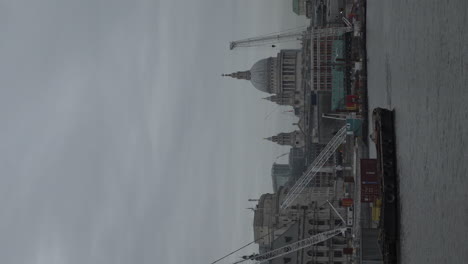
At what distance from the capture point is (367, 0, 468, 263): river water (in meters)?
40.3

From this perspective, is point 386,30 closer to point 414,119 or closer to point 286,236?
point 414,119

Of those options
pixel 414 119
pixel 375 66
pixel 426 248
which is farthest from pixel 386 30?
pixel 426 248

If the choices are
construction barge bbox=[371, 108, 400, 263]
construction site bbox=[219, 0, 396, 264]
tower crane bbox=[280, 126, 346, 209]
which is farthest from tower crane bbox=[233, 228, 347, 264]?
construction barge bbox=[371, 108, 400, 263]

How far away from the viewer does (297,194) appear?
14362 cm

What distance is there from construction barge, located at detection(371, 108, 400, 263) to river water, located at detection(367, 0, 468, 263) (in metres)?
1.60

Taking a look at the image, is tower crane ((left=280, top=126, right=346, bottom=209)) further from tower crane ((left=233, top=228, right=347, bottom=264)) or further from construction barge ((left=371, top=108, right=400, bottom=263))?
construction barge ((left=371, top=108, right=400, bottom=263))

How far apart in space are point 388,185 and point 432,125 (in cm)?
1431

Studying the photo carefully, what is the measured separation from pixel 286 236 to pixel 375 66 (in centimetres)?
3566

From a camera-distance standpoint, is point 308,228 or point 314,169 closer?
point 308,228

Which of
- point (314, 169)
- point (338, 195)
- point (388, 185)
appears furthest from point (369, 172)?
point (314, 169)

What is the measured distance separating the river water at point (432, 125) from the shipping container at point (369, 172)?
23.2ft

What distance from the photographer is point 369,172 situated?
71125 millimetres

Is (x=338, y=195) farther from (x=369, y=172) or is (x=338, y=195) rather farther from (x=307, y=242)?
(x=369, y=172)

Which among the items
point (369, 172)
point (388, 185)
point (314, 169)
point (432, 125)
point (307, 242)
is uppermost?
point (314, 169)
